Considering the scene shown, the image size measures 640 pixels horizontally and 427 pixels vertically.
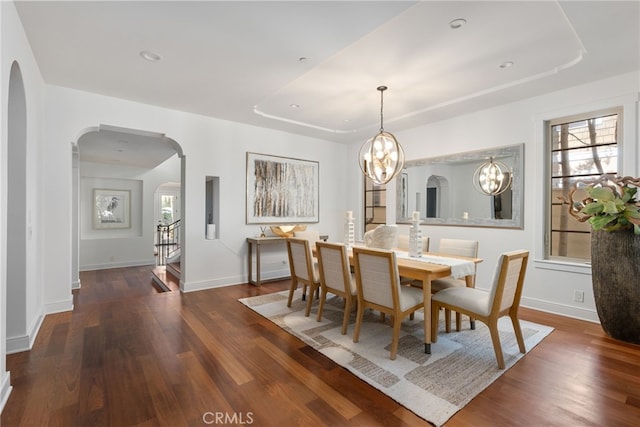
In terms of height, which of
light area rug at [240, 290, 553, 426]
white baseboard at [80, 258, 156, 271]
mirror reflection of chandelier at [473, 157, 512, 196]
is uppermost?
mirror reflection of chandelier at [473, 157, 512, 196]

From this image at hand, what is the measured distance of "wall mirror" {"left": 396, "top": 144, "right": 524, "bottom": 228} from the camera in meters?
3.93

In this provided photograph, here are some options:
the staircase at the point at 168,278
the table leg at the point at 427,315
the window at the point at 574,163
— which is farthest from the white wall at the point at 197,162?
the window at the point at 574,163

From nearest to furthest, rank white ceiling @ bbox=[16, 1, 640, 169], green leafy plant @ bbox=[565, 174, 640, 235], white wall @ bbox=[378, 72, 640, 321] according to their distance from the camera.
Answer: white ceiling @ bbox=[16, 1, 640, 169] < green leafy plant @ bbox=[565, 174, 640, 235] < white wall @ bbox=[378, 72, 640, 321]

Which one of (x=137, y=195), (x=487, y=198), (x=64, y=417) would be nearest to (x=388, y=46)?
(x=487, y=198)

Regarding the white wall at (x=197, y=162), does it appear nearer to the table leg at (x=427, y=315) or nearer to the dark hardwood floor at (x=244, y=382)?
the dark hardwood floor at (x=244, y=382)

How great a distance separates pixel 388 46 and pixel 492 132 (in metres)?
2.33

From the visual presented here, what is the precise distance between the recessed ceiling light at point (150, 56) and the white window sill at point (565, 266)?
472cm

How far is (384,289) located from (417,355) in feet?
1.95

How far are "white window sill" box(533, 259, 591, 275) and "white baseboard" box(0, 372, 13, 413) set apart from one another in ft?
16.3

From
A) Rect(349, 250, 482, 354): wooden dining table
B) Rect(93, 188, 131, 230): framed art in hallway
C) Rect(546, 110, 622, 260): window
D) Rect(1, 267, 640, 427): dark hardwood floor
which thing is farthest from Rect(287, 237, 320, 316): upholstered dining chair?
Rect(93, 188, 131, 230): framed art in hallway

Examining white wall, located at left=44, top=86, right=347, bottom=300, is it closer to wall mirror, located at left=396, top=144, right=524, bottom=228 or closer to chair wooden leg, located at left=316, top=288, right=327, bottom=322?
wall mirror, located at left=396, top=144, right=524, bottom=228

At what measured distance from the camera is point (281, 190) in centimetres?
542

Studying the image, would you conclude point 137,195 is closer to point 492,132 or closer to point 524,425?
point 492,132

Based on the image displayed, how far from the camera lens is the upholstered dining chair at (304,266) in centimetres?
337
